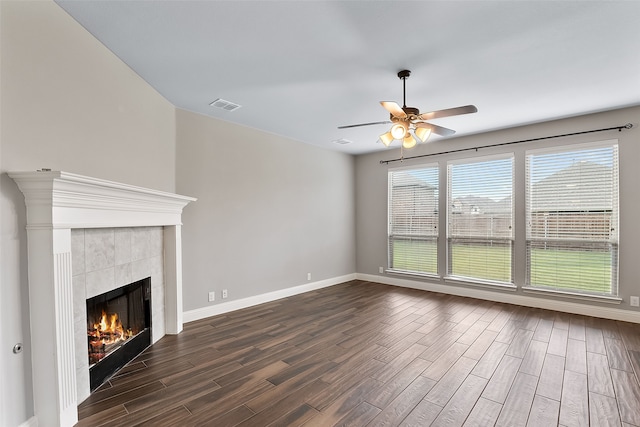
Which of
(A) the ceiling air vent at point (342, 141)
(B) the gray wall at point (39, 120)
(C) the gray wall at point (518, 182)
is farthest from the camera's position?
(A) the ceiling air vent at point (342, 141)

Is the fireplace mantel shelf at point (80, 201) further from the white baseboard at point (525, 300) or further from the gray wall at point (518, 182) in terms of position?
the white baseboard at point (525, 300)

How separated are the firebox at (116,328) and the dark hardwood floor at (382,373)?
0.11 m

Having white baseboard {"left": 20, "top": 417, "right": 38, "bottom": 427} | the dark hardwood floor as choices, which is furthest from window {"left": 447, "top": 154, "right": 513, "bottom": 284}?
white baseboard {"left": 20, "top": 417, "right": 38, "bottom": 427}

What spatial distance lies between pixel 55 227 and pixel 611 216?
5.96 meters

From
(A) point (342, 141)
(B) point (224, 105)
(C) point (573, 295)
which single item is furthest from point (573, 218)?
(B) point (224, 105)

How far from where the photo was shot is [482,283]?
5055 millimetres

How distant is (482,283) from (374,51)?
4.22m

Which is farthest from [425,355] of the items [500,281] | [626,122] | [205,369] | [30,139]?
[626,122]

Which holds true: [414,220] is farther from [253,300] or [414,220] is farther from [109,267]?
[109,267]

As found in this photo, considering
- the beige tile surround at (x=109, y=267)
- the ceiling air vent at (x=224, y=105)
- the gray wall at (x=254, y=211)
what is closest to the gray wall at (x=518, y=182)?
the gray wall at (x=254, y=211)

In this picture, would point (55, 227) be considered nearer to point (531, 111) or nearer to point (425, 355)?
point (425, 355)

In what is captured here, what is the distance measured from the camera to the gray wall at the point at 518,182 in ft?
12.8

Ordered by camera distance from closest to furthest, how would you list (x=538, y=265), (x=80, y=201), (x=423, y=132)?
1. (x=80, y=201)
2. (x=423, y=132)
3. (x=538, y=265)

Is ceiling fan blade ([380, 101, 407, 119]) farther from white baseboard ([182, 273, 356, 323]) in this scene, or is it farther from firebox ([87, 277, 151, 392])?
white baseboard ([182, 273, 356, 323])
